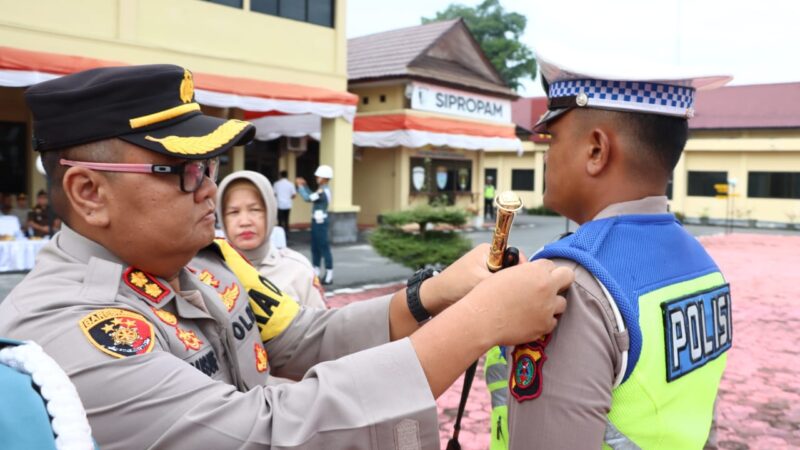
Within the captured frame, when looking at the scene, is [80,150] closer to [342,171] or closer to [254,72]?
[254,72]

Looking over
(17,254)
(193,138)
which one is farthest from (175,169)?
(17,254)

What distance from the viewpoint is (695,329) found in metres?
1.51

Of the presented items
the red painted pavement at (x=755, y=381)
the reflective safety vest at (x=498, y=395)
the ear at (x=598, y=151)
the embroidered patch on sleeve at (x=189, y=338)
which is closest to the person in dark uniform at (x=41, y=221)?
the red painted pavement at (x=755, y=381)

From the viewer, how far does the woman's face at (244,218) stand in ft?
13.3

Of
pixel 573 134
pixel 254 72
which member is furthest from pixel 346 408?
pixel 254 72

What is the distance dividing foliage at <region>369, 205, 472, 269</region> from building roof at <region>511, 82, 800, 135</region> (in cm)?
1697

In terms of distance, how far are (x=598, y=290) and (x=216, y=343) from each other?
85cm

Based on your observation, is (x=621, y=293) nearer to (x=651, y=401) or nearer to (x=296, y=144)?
(x=651, y=401)

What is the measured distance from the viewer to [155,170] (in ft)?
4.51

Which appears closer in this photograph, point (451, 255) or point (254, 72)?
point (451, 255)

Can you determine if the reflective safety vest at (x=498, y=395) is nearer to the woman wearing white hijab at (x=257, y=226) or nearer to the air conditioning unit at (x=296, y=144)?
the woman wearing white hijab at (x=257, y=226)

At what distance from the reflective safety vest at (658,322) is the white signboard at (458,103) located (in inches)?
632

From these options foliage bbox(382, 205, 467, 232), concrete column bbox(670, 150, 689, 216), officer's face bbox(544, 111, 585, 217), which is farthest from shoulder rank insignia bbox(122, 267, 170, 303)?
concrete column bbox(670, 150, 689, 216)

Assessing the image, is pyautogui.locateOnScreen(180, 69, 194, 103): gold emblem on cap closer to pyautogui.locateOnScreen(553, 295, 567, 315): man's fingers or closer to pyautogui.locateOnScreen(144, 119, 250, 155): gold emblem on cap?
pyautogui.locateOnScreen(144, 119, 250, 155): gold emblem on cap
